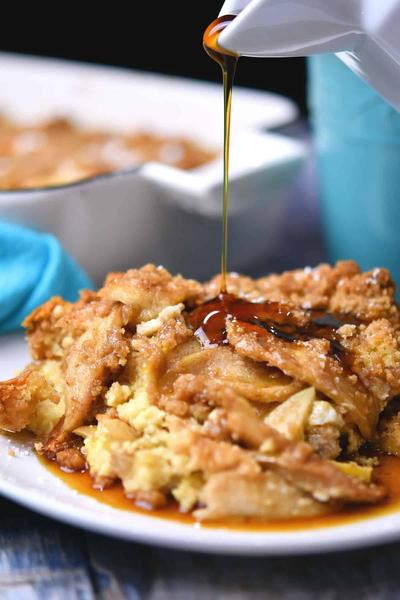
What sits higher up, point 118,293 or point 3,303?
point 118,293

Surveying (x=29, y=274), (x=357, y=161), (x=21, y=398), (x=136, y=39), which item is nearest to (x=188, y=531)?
(x=21, y=398)

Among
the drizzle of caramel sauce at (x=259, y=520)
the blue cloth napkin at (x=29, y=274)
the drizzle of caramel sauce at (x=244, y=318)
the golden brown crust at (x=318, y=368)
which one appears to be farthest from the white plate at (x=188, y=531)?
the blue cloth napkin at (x=29, y=274)

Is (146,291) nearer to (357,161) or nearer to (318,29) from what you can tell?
(318,29)

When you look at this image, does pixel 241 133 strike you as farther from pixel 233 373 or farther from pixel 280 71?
pixel 280 71

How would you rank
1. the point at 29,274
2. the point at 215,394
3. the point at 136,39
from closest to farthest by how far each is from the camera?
the point at 215,394, the point at 29,274, the point at 136,39

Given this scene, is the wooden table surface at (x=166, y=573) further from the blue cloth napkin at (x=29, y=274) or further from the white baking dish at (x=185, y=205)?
the white baking dish at (x=185, y=205)

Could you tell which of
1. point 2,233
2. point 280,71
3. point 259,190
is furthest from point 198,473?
point 280,71
